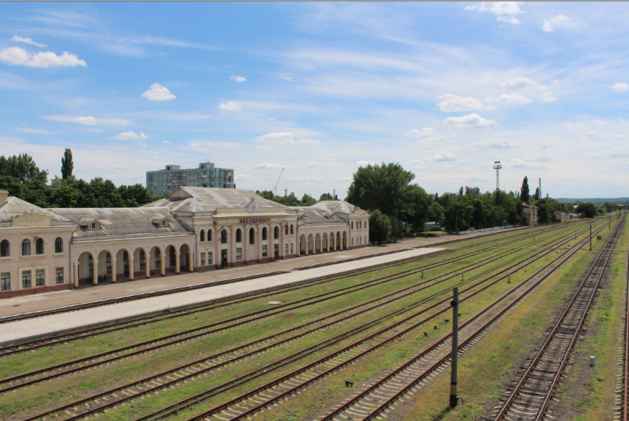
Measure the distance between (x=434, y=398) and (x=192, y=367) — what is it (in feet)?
36.0

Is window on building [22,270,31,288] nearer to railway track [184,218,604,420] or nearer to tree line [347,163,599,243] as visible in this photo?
railway track [184,218,604,420]

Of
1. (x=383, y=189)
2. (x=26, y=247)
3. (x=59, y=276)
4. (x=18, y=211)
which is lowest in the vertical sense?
(x=59, y=276)

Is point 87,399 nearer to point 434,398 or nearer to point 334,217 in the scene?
point 434,398

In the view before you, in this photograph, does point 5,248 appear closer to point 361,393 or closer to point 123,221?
point 123,221

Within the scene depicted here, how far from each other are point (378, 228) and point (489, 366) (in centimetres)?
6380

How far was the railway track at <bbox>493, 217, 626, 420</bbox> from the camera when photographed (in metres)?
16.6

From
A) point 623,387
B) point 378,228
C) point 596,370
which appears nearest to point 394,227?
point 378,228

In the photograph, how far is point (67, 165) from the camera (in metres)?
101

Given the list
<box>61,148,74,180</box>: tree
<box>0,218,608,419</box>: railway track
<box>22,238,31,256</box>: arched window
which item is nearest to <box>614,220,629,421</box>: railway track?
<box>0,218,608,419</box>: railway track

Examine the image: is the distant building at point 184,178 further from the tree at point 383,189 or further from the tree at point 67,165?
the tree at point 383,189

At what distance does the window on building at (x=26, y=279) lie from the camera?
37.7m

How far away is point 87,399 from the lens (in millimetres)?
17234

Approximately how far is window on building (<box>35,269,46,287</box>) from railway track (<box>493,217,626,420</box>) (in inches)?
1490

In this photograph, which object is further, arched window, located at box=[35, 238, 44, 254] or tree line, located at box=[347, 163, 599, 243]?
tree line, located at box=[347, 163, 599, 243]
